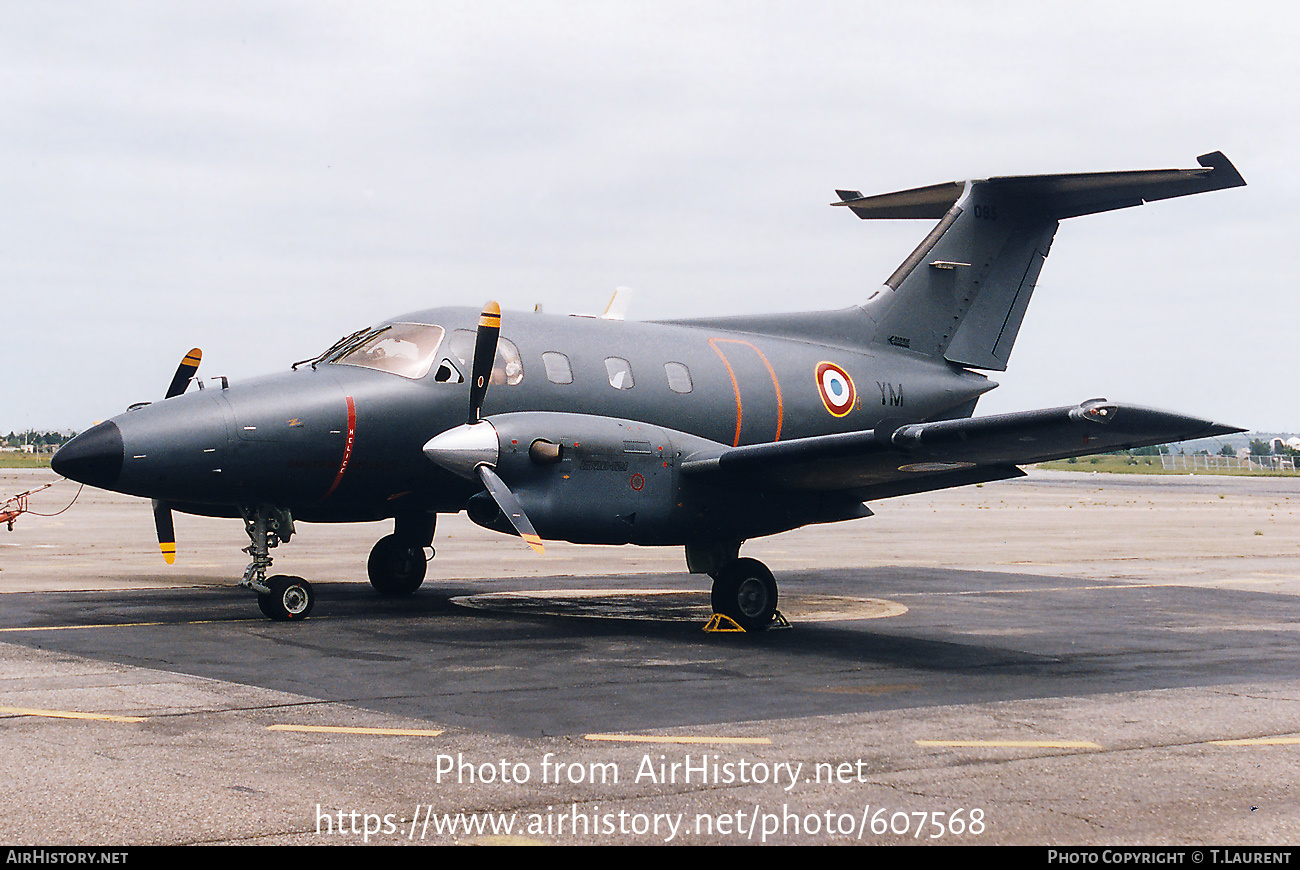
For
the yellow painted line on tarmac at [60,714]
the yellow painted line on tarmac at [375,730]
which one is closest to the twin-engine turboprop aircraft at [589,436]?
the yellow painted line on tarmac at [375,730]

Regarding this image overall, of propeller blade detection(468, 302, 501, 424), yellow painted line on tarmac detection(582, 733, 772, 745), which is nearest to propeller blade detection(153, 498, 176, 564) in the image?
propeller blade detection(468, 302, 501, 424)

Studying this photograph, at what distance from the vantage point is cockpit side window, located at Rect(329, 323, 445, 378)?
47.9ft

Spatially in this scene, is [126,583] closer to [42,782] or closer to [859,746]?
[42,782]

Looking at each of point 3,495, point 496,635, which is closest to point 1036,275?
point 496,635

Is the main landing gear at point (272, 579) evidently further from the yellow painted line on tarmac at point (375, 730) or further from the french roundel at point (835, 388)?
the french roundel at point (835, 388)

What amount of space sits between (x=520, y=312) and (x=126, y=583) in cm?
834

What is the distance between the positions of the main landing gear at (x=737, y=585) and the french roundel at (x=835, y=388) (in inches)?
147

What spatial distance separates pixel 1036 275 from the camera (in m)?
19.9

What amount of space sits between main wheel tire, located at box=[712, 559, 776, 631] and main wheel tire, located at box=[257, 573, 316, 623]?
16.2 ft

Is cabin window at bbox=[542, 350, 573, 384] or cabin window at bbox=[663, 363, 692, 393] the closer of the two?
cabin window at bbox=[542, 350, 573, 384]

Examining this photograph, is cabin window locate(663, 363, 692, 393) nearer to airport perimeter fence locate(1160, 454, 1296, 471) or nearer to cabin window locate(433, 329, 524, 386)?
cabin window locate(433, 329, 524, 386)

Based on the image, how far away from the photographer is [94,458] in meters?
12.8

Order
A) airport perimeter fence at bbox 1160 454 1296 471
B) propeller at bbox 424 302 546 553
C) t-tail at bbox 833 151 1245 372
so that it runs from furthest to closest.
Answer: airport perimeter fence at bbox 1160 454 1296 471 → t-tail at bbox 833 151 1245 372 → propeller at bbox 424 302 546 553

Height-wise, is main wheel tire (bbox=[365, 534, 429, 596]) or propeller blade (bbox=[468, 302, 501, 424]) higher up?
propeller blade (bbox=[468, 302, 501, 424])
